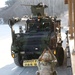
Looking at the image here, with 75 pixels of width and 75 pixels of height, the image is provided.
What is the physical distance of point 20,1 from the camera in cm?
1503

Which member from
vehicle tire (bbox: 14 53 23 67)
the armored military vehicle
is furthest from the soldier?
vehicle tire (bbox: 14 53 23 67)

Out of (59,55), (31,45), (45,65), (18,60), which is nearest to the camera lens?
(45,65)

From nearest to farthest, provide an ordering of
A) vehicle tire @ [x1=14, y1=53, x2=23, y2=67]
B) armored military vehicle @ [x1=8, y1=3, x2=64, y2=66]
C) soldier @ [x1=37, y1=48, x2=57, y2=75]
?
soldier @ [x1=37, y1=48, x2=57, y2=75], armored military vehicle @ [x1=8, y1=3, x2=64, y2=66], vehicle tire @ [x1=14, y1=53, x2=23, y2=67]

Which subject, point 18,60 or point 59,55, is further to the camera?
point 59,55

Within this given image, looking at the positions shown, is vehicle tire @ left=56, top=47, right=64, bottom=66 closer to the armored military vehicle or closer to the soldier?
the armored military vehicle

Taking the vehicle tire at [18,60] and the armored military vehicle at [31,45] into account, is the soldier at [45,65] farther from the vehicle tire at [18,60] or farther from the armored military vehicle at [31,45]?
the vehicle tire at [18,60]

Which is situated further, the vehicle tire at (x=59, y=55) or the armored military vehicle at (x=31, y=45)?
the vehicle tire at (x=59, y=55)

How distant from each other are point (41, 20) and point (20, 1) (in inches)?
332

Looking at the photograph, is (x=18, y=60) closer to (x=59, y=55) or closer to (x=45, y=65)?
(x=59, y=55)

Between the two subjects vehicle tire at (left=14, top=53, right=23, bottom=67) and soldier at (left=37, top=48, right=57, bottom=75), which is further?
vehicle tire at (left=14, top=53, right=23, bottom=67)

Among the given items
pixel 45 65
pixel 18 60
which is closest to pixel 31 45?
pixel 18 60

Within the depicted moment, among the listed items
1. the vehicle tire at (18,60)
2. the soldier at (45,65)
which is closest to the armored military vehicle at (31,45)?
the vehicle tire at (18,60)

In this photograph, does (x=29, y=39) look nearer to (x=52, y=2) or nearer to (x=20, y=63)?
(x=20, y=63)

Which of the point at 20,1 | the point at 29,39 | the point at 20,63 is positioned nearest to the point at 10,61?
the point at 20,63
